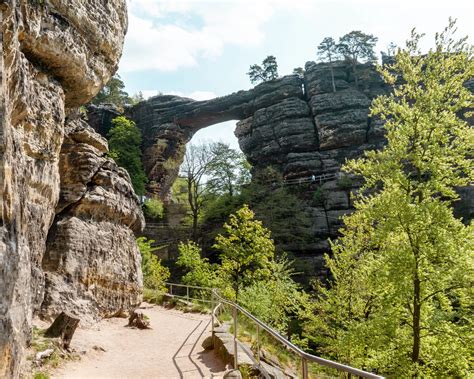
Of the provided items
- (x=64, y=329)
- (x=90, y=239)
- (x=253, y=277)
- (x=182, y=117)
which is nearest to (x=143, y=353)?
(x=64, y=329)

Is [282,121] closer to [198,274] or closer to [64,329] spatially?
[198,274]

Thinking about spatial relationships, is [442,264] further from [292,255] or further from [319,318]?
[292,255]

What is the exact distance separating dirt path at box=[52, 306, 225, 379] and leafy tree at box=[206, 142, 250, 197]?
24005mm

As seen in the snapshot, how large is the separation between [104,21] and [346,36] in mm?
38972

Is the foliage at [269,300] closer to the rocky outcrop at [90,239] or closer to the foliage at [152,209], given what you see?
the rocky outcrop at [90,239]

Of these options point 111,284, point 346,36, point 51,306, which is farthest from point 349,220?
point 346,36

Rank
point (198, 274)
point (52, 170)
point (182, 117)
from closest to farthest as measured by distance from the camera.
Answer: point (52, 170) → point (198, 274) → point (182, 117)

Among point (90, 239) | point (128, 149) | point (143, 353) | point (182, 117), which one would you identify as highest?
point (182, 117)

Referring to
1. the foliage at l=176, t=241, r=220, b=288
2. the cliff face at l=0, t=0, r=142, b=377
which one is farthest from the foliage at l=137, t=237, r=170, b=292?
the cliff face at l=0, t=0, r=142, b=377

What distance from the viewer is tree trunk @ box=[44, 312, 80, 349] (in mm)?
8062

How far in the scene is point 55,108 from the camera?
34.0 ft

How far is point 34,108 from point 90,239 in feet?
17.2

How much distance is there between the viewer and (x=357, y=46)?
144 ft

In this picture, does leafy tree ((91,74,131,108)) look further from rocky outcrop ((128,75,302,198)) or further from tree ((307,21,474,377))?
tree ((307,21,474,377))
